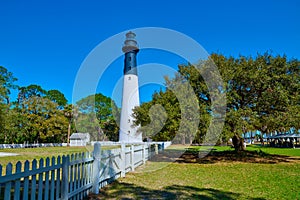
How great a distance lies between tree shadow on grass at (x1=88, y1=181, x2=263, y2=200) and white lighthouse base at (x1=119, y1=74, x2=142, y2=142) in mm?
20505

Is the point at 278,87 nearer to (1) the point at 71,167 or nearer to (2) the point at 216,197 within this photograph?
(2) the point at 216,197

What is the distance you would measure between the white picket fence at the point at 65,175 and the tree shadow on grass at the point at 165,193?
14.2 inches

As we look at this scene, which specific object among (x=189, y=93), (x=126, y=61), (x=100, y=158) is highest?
(x=126, y=61)

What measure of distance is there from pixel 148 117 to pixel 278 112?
252 inches

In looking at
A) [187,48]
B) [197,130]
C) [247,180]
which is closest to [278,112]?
[197,130]

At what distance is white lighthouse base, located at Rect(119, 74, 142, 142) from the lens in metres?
26.9

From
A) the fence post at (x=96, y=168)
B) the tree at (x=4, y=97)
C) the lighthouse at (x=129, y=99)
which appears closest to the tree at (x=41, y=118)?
Result: the tree at (x=4, y=97)

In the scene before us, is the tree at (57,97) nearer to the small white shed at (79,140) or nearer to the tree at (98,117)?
the tree at (98,117)

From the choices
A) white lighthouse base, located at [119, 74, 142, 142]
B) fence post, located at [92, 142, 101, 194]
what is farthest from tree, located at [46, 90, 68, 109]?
fence post, located at [92, 142, 101, 194]

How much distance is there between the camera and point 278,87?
35.4 ft

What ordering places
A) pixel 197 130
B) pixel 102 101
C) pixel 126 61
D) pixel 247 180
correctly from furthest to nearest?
pixel 102 101, pixel 126 61, pixel 197 130, pixel 247 180

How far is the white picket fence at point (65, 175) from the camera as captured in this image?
279 centimetres

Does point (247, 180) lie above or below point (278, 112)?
below

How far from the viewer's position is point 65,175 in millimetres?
4012
